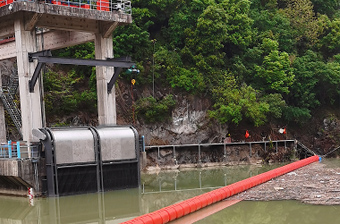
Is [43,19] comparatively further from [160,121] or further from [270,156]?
[270,156]

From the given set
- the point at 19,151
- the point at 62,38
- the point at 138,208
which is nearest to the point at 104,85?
the point at 62,38

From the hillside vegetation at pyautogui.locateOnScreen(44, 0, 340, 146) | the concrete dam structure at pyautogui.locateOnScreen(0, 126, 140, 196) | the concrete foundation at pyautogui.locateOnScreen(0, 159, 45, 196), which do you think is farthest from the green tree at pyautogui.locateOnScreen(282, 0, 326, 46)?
the concrete foundation at pyautogui.locateOnScreen(0, 159, 45, 196)

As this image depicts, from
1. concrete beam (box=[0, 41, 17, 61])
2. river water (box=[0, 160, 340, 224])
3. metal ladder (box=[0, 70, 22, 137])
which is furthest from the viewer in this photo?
metal ladder (box=[0, 70, 22, 137])

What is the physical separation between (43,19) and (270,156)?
2198cm

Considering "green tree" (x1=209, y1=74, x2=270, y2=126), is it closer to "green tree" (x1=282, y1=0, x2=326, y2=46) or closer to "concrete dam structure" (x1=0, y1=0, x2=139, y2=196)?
"green tree" (x1=282, y1=0, x2=326, y2=46)

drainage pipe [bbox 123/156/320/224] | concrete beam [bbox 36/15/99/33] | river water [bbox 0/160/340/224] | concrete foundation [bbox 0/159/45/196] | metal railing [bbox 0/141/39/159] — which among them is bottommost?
river water [bbox 0/160/340/224]

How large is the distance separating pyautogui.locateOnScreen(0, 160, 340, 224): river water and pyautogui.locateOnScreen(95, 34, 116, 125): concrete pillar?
169 inches

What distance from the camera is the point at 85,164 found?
71.1 ft

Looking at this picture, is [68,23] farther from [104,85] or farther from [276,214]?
[276,214]

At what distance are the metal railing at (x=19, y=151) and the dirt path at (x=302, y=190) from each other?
910 cm

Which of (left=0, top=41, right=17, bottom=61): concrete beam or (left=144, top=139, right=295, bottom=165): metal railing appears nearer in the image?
(left=0, top=41, right=17, bottom=61): concrete beam

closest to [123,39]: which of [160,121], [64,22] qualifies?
[160,121]

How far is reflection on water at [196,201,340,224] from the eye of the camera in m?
15.0

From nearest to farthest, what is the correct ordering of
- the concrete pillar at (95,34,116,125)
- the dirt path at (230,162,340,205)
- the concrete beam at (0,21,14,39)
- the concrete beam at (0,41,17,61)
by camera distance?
the dirt path at (230,162,340,205)
the concrete beam at (0,21,14,39)
the concrete beam at (0,41,17,61)
the concrete pillar at (95,34,116,125)
